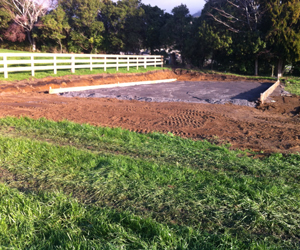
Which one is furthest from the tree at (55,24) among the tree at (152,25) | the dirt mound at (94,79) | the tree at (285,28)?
the tree at (285,28)

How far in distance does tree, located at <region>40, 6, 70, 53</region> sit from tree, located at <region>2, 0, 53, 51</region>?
3256 mm

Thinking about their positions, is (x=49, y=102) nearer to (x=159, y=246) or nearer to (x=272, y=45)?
(x=159, y=246)

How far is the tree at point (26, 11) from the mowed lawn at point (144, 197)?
35.6 m

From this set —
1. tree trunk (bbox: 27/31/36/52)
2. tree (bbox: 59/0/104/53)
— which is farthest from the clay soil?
tree trunk (bbox: 27/31/36/52)

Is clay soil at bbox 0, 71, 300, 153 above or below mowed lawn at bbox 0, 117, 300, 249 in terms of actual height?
above

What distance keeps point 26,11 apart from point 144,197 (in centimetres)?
3978

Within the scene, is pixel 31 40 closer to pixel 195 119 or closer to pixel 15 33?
pixel 15 33

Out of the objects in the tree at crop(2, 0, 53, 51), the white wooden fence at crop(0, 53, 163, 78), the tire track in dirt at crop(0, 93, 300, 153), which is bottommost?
the tire track in dirt at crop(0, 93, 300, 153)

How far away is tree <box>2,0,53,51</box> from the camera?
36.1m

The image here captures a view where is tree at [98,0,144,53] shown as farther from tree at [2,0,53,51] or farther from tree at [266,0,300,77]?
→ tree at [266,0,300,77]

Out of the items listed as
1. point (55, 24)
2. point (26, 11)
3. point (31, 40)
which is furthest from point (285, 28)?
point (31, 40)

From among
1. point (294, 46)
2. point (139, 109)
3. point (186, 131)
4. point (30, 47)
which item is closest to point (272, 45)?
point (294, 46)

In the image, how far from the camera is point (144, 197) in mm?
4133

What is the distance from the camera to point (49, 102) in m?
12.4
